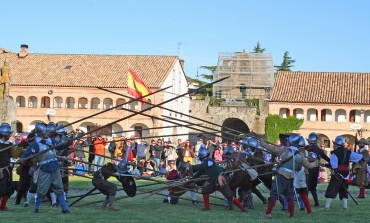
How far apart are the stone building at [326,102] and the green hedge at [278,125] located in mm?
1306

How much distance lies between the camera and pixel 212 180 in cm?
1608

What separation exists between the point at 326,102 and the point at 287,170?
5908 cm

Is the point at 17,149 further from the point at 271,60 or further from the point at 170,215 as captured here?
the point at 271,60

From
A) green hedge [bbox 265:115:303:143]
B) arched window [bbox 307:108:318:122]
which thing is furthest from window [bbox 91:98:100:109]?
arched window [bbox 307:108:318:122]

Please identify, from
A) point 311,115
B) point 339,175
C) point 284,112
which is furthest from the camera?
point 311,115

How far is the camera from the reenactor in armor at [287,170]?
48.5 ft

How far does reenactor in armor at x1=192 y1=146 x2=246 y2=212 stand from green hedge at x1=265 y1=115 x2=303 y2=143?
5556cm

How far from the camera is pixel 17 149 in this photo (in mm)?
15484

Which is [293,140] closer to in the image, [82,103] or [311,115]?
[311,115]

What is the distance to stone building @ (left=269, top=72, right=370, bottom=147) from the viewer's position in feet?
238

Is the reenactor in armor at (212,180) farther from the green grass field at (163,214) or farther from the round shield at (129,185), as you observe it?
the round shield at (129,185)

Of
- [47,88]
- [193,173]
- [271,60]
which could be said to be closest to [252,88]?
[271,60]

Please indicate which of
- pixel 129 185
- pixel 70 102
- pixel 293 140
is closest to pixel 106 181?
pixel 129 185

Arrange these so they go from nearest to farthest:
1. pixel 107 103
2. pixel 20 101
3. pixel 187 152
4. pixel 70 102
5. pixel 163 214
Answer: pixel 163 214, pixel 187 152, pixel 70 102, pixel 20 101, pixel 107 103
